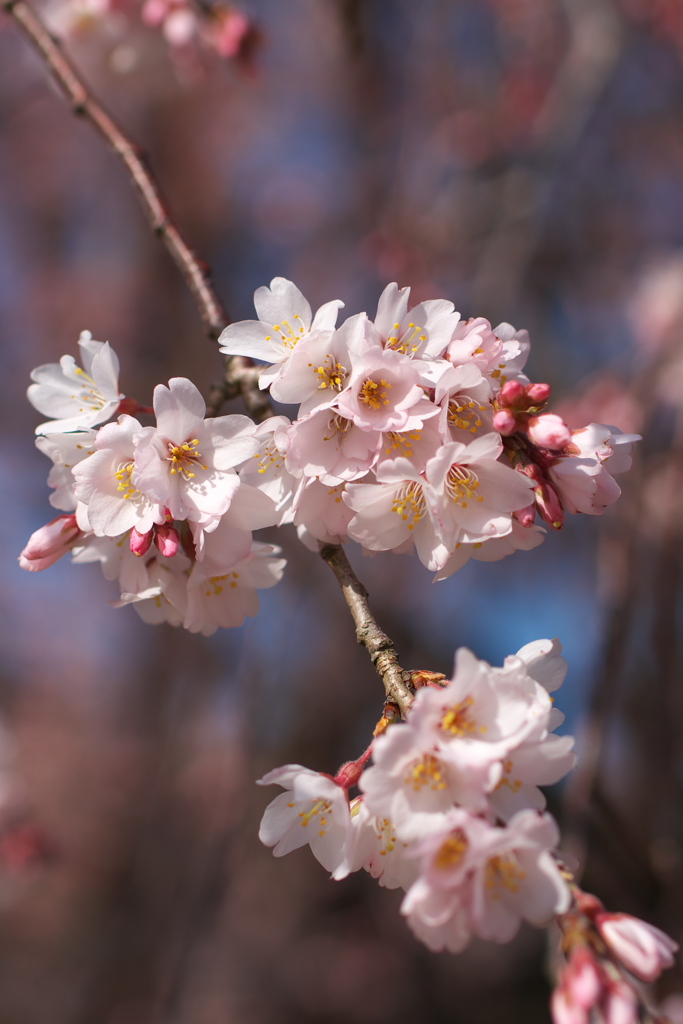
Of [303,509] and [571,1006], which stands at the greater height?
[303,509]

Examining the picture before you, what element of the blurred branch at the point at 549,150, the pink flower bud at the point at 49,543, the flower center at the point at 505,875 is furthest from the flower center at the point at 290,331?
the blurred branch at the point at 549,150

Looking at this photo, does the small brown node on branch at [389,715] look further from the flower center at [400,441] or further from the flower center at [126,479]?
the flower center at [126,479]

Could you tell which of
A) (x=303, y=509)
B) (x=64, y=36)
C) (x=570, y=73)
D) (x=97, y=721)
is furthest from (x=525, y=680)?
(x=97, y=721)

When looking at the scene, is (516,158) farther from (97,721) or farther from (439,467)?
(97,721)

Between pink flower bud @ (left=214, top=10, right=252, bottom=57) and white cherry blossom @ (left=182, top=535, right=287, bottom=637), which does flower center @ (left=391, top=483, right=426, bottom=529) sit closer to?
white cherry blossom @ (left=182, top=535, right=287, bottom=637)

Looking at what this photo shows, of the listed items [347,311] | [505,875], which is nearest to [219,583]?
[505,875]

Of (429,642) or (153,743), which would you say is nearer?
(429,642)

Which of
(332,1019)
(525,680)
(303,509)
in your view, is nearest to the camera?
(525,680)

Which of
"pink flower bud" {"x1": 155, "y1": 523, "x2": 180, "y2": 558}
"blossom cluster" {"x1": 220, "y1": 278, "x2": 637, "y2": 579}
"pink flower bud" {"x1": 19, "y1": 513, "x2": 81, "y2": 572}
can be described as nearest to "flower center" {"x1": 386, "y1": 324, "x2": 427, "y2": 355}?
"blossom cluster" {"x1": 220, "y1": 278, "x2": 637, "y2": 579}
